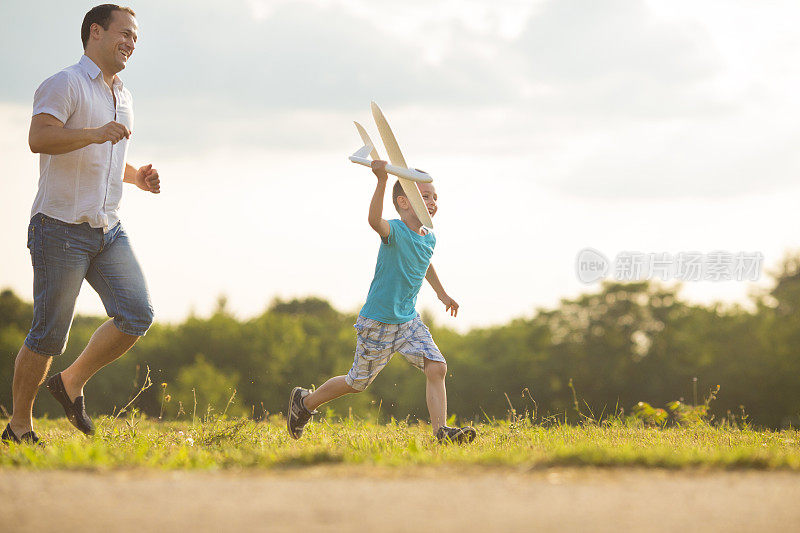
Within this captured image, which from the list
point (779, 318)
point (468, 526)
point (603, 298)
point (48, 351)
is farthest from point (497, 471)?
point (603, 298)

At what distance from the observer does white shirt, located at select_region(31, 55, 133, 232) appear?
475 centimetres

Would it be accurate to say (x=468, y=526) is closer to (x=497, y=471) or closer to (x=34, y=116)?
(x=497, y=471)

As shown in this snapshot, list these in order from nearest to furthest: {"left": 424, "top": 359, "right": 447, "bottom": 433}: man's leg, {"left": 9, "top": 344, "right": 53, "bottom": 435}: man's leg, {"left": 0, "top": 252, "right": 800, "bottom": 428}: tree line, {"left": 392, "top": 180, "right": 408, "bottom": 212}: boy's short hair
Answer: {"left": 9, "top": 344, "right": 53, "bottom": 435}: man's leg → {"left": 424, "top": 359, "right": 447, "bottom": 433}: man's leg → {"left": 392, "top": 180, "right": 408, "bottom": 212}: boy's short hair → {"left": 0, "top": 252, "right": 800, "bottom": 428}: tree line

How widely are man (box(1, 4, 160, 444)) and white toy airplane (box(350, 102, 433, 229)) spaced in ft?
4.80

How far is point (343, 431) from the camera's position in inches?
244

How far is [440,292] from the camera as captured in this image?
5.80 m

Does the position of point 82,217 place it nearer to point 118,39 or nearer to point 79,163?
point 79,163

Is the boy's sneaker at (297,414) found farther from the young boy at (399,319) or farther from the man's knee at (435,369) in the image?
the man's knee at (435,369)

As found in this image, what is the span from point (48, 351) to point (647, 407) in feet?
15.5

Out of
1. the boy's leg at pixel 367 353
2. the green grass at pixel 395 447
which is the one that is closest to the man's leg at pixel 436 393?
the green grass at pixel 395 447

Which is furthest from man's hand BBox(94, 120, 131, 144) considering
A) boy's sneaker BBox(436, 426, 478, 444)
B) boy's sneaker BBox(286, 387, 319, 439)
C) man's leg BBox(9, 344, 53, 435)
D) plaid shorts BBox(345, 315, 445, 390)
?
boy's sneaker BBox(436, 426, 478, 444)

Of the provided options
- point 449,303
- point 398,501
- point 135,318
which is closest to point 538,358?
point 449,303

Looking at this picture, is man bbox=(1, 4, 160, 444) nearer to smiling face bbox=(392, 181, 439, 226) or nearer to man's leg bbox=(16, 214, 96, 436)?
man's leg bbox=(16, 214, 96, 436)

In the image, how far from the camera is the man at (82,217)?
15.5ft
